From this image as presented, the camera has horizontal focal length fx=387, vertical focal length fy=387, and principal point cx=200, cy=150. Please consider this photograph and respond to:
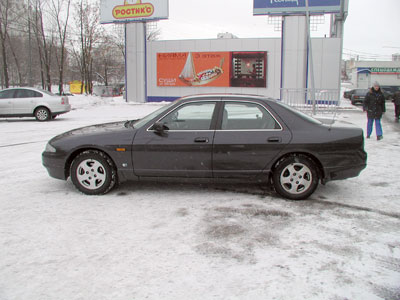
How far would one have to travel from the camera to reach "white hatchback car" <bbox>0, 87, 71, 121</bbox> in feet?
53.1

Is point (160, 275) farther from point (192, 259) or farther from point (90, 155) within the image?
point (90, 155)

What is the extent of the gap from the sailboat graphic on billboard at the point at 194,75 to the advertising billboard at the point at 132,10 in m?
3.96

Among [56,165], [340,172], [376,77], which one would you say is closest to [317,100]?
[340,172]

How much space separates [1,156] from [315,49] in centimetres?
2335

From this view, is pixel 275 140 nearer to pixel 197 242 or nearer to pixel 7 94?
pixel 197 242

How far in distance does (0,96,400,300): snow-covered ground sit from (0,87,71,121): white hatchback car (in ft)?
35.9

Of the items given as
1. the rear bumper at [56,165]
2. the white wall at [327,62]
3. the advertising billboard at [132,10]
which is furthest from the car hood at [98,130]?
the advertising billboard at [132,10]

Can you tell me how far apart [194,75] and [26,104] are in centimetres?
1560

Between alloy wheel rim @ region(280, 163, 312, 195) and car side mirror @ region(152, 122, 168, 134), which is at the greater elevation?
car side mirror @ region(152, 122, 168, 134)

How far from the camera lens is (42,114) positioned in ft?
53.4

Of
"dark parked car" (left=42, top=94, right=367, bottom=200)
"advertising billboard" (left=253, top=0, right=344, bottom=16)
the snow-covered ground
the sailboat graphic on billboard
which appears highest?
"advertising billboard" (left=253, top=0, right=344, bottom=16)

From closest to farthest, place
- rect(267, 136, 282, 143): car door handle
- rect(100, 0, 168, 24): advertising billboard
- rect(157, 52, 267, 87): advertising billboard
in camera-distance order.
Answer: rect(267, 136, 282, 143): car door handle, rect(157, 52, 267, 87): advertising billboard, rect(100, 0, 168, 24): advertising billboard

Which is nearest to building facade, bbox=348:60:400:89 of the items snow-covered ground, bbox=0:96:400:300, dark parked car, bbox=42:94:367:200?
snow-covered ground, bbox=0:96:400:300

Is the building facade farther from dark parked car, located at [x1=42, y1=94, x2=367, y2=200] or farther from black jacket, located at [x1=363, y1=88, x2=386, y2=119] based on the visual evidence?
dark parked car, located at [x1=42, y1=94, x2=367, y2=200]
